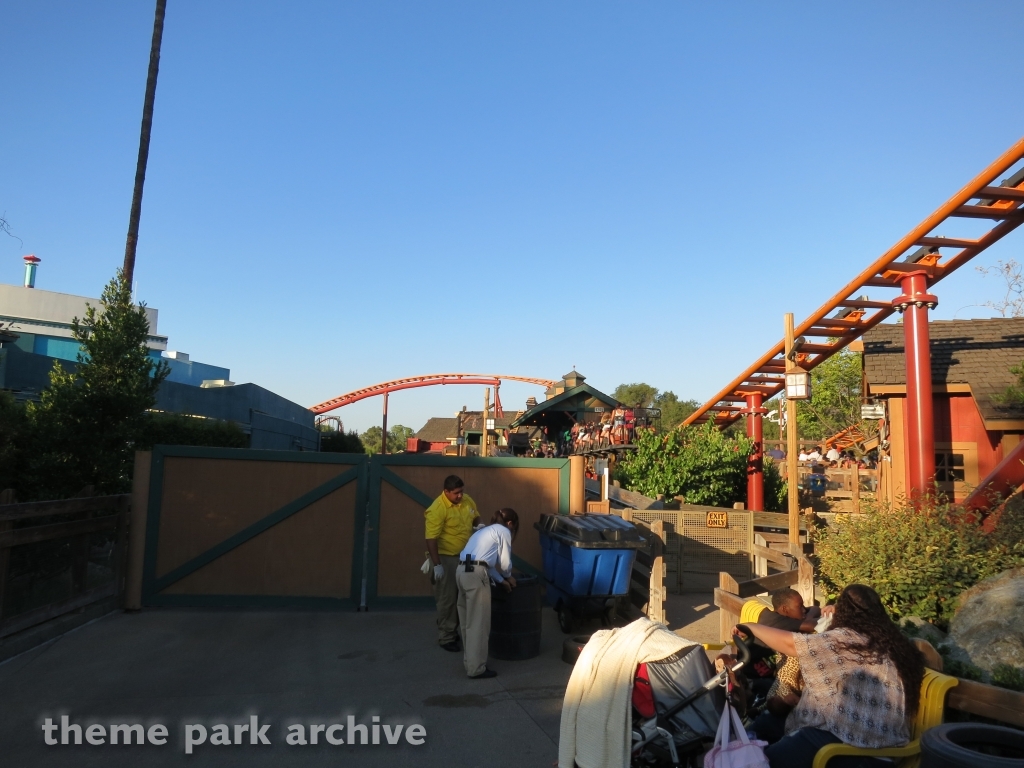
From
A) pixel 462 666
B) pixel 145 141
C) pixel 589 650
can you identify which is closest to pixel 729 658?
pixel 589 650

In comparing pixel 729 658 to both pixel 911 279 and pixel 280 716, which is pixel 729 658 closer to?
pixel 280 716

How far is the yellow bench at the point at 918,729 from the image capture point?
3.68 meters

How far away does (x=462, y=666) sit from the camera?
7.40m

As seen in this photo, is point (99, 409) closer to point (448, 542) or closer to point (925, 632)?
point (448, 542)

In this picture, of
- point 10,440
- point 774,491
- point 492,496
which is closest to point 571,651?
point 492,496

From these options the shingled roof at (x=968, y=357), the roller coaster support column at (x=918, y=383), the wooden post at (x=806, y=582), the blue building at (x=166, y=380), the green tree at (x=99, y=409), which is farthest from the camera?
the blue building at (x=166, y=380)

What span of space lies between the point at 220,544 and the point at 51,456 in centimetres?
304

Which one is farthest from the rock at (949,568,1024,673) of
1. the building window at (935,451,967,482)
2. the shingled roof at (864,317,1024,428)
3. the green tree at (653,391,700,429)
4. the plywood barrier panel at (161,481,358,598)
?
the green tree at (653,391,700,429)

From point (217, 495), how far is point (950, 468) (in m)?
13.0

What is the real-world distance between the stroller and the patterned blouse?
1.51 ft

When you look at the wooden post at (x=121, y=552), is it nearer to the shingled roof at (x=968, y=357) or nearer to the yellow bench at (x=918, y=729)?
the yellow bench at (x=918, y=729)

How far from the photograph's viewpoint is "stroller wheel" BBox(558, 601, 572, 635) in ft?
28.3

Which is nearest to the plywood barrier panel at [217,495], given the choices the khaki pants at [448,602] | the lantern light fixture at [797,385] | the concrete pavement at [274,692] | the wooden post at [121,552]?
the wooden post at [121,552]

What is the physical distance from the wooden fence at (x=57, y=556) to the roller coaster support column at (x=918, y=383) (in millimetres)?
11768
